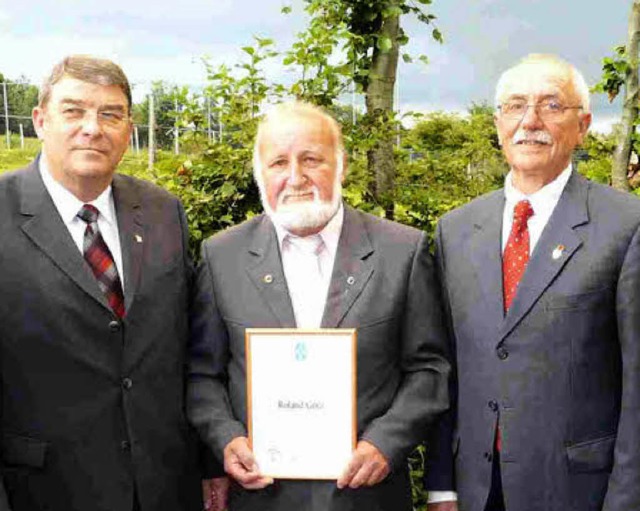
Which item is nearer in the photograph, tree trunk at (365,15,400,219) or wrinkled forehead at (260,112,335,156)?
wrinkled forehead at (260,112,335,156)

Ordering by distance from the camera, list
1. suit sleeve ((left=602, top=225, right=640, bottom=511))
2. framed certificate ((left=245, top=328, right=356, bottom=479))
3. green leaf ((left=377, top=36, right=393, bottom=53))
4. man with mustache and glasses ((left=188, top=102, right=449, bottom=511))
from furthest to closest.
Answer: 1. green leaf ((left=377, top=36, right=393, bottom=53))
2. man with mustache and glasses ((left=188, top=102, right=449, bottom=511))
3. framed certificate ((left=245, top=328, right=356, bottom=479))
4. suit sleeve ((left=602, top=225, right=640, bottom=511))

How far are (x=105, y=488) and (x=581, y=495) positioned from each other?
5.79 feet

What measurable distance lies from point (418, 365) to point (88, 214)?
139 centimetres

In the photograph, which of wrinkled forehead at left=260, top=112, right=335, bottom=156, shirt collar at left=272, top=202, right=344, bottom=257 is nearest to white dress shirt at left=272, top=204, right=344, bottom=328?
shirt collar at left=272, top=202, right=344, bottom=257

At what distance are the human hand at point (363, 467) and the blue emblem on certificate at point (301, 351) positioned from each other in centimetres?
38

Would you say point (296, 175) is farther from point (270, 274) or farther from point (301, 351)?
point (301, 351)

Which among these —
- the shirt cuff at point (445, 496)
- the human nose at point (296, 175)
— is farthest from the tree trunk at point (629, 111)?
the human nose at point (296, 175)

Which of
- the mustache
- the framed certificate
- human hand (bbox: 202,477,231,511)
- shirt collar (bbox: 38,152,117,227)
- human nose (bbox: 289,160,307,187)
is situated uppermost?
the mustache

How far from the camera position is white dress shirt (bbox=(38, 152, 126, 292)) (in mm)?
3395

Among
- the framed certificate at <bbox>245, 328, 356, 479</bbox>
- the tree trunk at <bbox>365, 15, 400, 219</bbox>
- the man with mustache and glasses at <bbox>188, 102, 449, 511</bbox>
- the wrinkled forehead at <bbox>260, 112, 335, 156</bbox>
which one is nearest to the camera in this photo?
the framed certificate at <bbox>245, 328, 356, 479</bbox>

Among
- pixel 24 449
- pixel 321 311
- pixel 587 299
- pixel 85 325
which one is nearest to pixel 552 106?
pixel 587 299

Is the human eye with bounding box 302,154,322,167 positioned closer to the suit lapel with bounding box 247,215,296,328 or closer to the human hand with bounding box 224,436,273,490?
the suit lapel with bounding box 247,215,296,328

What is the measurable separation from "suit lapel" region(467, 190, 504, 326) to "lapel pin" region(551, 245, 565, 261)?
211 millimetres

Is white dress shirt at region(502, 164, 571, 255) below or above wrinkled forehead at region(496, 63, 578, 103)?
below
